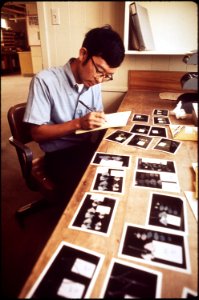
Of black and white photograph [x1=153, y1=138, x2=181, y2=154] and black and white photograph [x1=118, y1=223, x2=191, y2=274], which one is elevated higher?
black and white photograph [x1=153, y1=138, x2=181, y2=154]

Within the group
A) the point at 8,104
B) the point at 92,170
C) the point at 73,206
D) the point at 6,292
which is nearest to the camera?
the point at 73,206

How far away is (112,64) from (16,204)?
151 centimetres

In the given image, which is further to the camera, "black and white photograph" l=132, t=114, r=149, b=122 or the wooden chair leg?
the wooden chair leg

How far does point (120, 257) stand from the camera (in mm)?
619

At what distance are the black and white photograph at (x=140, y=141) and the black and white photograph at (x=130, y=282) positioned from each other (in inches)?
28.6

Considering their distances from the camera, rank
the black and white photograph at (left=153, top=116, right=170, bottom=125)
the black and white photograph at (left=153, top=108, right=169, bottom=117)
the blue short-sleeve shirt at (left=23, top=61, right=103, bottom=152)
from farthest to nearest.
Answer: the black and white photograph at (left=153, top=108, right=169, bottom=117) < the black and white photograph at (left=153, top=116, right=170, bottom=125) < the blue short-sleeve shirt at (left=23, top=61, right=103, bottom=152)

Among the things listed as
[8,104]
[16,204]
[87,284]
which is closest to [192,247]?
[87,284]

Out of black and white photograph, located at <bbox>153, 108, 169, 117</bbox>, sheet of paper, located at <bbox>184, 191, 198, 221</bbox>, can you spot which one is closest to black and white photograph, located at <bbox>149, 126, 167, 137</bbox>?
black and white photograph, located at <bbox>153, 108, 169, 117</bbox>

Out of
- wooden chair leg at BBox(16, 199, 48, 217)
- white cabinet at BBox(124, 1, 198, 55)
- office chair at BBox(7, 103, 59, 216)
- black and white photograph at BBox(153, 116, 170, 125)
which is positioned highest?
white cabinet at BBox(124, 1, 198, 55)

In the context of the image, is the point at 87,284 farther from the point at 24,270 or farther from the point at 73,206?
the point at 24,270

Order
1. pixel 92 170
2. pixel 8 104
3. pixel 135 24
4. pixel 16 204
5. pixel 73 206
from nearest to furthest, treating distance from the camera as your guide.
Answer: pixel 73 206
pixel 92 170
pixel 135 24
pixel 16 204
pixel 8 104

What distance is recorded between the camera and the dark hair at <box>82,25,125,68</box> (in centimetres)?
119

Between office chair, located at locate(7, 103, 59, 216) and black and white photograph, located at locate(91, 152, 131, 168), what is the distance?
44cm

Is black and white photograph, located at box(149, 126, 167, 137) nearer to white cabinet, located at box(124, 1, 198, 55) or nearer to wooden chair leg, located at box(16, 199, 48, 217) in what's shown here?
white cabinet, located at box(124, 1, 198, 55)
